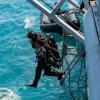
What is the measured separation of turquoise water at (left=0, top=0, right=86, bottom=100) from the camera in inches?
439

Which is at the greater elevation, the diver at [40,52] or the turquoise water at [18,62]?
the diver at [40,52]

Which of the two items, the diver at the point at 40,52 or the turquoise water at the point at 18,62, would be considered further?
the turquoise water at the point at 18,62

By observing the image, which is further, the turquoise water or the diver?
the turquoise water

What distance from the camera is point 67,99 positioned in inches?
406

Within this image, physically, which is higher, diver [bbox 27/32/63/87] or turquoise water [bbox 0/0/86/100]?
diver [bbox 27/32/63/87]

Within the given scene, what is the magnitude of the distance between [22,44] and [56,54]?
5963 millimetres

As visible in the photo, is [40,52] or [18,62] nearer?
[40,52]

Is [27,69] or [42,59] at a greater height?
[42,59]

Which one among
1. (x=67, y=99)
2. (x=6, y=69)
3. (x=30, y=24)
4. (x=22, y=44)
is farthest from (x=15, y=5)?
(x=67, y=99)

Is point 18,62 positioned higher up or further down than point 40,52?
further down

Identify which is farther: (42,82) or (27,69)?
(27,69)

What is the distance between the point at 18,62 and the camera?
1369 centimetres

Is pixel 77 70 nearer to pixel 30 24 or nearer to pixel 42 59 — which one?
pixel 42 59

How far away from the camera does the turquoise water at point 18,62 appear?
439 inches
